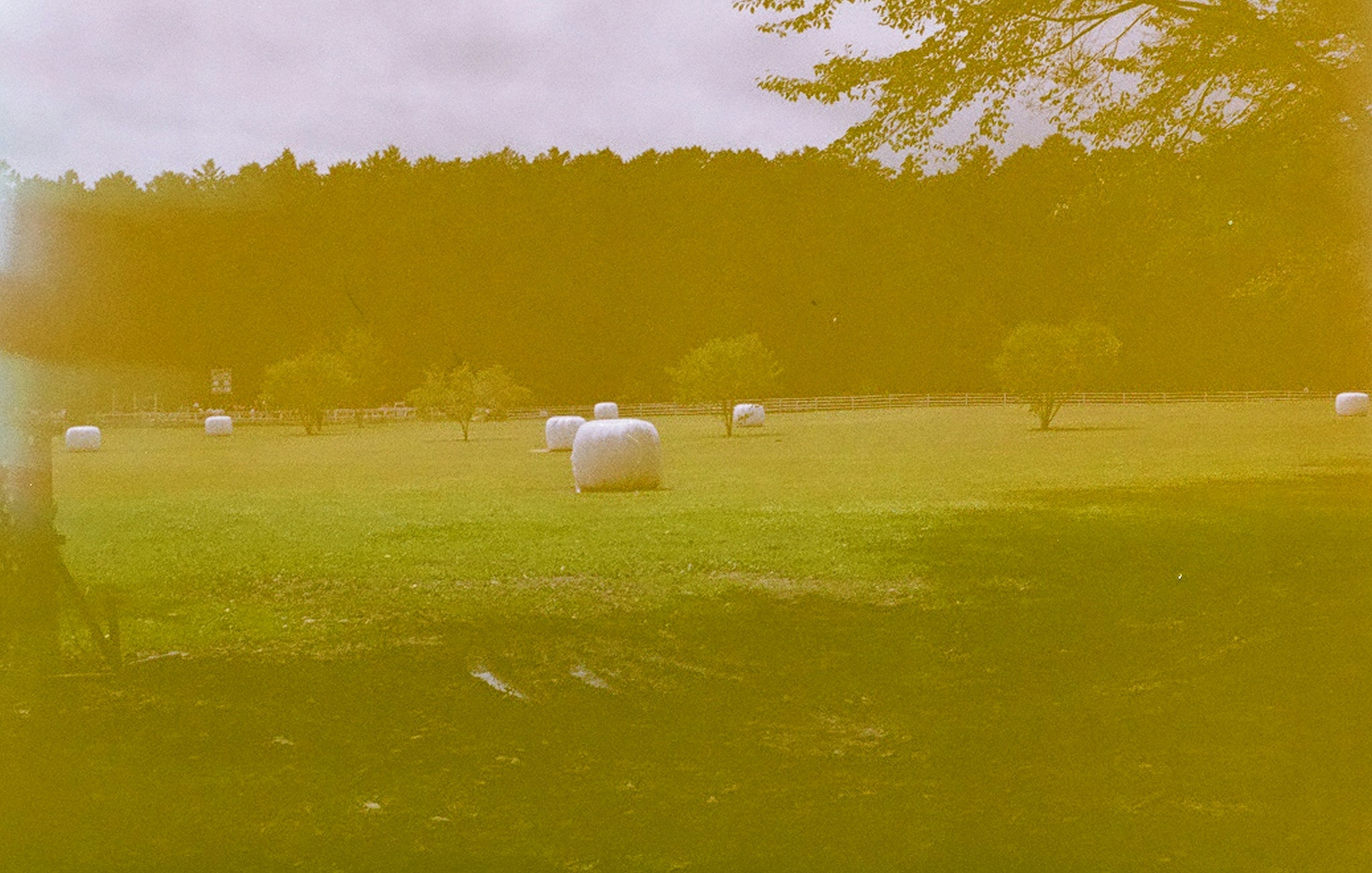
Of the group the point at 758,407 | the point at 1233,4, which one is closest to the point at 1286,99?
the point at 1233,4

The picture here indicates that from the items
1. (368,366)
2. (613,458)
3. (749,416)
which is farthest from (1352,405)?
(368,366)

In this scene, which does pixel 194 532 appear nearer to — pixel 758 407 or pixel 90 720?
pixel 90 720

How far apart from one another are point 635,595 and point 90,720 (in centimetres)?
535

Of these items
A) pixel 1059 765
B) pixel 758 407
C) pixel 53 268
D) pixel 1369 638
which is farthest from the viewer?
pixel 758 407

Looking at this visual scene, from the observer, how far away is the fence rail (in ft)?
300

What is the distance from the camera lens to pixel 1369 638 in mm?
9938

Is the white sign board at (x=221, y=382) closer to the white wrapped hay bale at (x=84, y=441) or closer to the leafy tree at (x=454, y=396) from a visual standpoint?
the leafy tree at (x=454, y=396)

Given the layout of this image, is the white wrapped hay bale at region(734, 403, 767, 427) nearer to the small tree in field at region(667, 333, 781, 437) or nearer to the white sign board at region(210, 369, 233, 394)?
the small tree in field at region(667, 333, 781, 437)

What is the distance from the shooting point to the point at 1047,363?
53156 millimetres

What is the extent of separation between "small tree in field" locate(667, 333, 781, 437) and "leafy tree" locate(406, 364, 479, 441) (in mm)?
8536

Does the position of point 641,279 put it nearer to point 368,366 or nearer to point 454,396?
point 368,366

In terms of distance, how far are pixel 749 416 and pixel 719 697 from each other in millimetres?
57398

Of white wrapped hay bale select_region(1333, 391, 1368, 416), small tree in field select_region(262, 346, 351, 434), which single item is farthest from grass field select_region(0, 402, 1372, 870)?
small tree in field select_region(262, 346, 351, 434)

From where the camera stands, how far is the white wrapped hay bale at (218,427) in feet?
228
